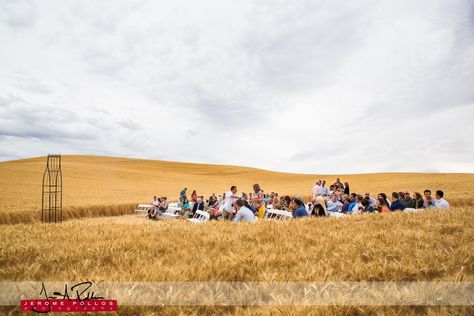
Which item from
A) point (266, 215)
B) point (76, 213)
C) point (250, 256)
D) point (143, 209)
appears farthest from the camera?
point (143, 209)

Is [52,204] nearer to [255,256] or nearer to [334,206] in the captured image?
[334,206]

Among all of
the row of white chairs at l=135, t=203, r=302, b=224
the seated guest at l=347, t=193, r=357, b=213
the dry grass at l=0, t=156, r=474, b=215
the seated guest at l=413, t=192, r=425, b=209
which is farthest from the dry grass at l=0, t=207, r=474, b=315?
the dry grass at l=0, t=156, r=474, b=215

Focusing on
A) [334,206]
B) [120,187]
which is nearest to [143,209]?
[334,206]

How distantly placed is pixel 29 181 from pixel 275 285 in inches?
1796

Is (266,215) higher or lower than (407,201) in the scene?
lower

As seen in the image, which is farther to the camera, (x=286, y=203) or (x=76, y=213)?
(x=76, y=213)

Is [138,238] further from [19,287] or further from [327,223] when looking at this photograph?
[327,223]

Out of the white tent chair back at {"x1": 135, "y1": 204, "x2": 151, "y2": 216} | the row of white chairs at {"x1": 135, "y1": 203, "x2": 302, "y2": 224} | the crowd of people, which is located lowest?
the white tent chair back at {"x1": 135, "y1": 204, "x2": 151, "y2": 216}

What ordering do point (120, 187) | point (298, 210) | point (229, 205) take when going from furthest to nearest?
point (120, 187) < point (229, 205) < point (298, 210)

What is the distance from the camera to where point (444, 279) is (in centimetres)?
305
